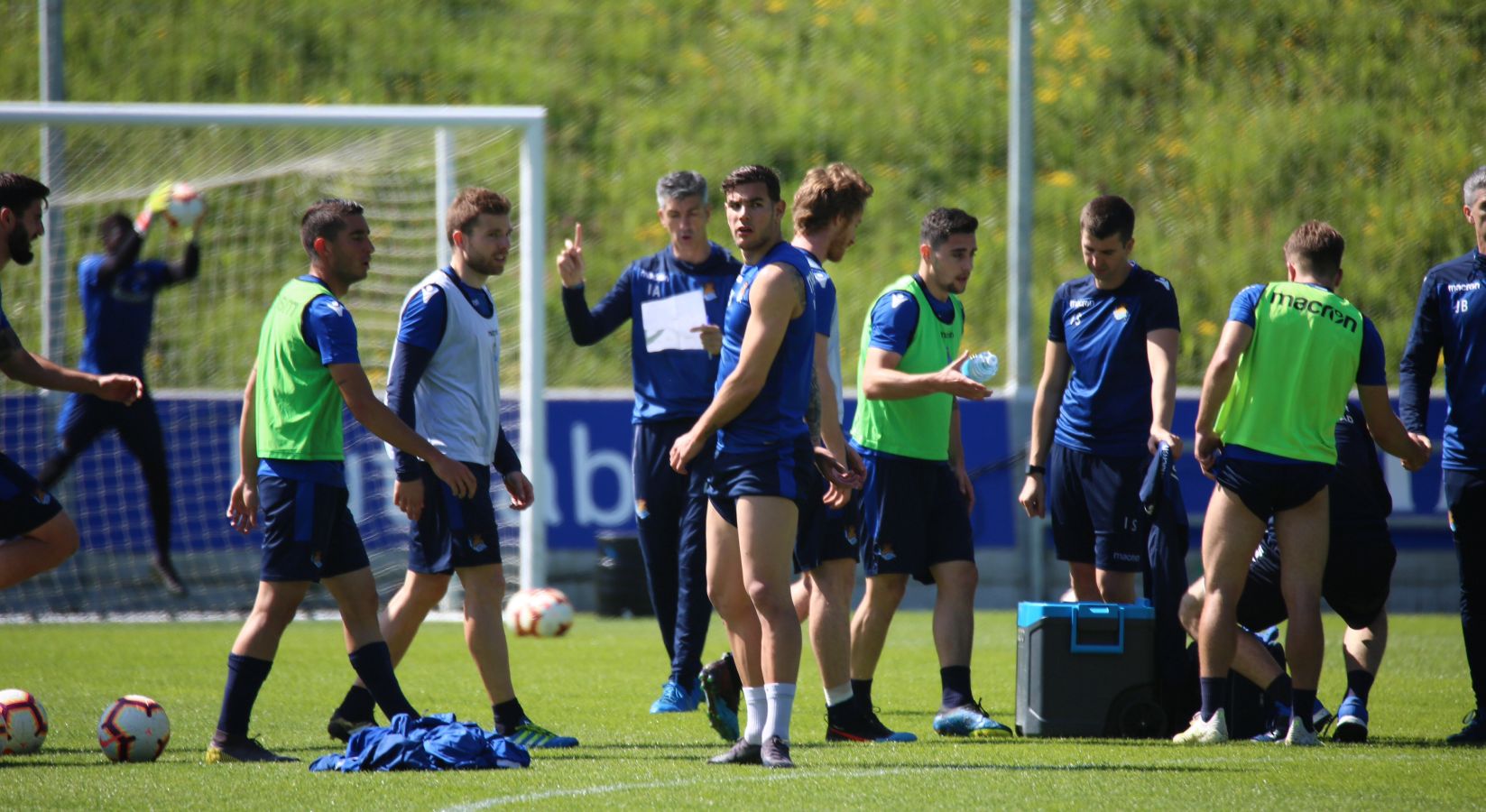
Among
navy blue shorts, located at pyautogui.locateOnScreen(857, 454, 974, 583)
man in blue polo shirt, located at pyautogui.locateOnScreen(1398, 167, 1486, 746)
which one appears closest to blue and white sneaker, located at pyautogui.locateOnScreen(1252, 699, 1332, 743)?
man in blue polo shirt, located at pyautogui.locateOnScreen(1398, 167, 1486, 746)

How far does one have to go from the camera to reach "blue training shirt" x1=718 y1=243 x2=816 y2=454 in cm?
530

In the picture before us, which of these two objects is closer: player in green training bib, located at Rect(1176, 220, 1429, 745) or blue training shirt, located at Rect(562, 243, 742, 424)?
player in green training bib, located at Rect(1176, 220, 1429, 745)

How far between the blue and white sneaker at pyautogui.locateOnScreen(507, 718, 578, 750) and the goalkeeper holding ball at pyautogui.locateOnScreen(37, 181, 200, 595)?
19.5 ft

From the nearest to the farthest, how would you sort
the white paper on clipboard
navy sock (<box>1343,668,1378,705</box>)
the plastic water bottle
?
the plastic water bottle, navy sock (<box>1343,668,1378,705</box>), the white paper on clipboard

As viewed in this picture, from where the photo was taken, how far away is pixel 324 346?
5.76m

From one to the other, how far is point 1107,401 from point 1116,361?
178mm

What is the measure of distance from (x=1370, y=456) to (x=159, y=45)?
15.2m

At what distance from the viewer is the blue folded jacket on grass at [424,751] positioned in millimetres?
5422

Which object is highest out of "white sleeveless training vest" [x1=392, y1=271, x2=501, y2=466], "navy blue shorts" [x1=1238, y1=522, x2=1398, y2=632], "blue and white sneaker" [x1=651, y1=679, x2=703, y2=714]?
"white sleeveless training vest" [x1=392, y1=271, x2=501, y2=466]

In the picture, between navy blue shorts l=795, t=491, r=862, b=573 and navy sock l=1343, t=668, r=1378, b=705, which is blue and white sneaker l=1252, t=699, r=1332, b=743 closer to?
navy sock l=1343, t=668, r=1378, b=705

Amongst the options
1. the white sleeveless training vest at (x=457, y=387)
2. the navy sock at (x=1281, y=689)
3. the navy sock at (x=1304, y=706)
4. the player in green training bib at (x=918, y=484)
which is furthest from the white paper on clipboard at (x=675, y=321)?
the navy sock at (x=1304, y=706)

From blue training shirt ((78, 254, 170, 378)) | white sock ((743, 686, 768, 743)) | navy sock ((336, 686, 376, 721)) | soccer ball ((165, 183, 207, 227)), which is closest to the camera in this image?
white sock ((743, 686, 768, 743))

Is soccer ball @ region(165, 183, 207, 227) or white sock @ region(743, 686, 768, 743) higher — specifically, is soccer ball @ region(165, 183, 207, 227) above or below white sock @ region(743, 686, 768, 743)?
above

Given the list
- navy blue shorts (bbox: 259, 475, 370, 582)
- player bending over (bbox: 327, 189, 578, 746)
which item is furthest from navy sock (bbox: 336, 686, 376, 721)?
navy blue shorts (bbox: 259, 475, 370, 582)
